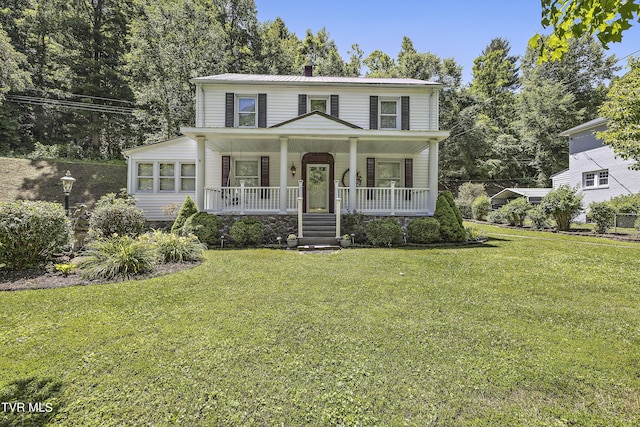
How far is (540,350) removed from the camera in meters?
3.04

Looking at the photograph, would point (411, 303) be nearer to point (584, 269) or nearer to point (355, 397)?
point (355, 397)

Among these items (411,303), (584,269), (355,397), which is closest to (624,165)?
(584,269)

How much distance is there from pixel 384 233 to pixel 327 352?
22.8 ft

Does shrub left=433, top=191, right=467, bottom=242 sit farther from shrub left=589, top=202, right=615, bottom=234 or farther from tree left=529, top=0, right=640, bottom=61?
tree left=529, top=0, right=640, bottom=61

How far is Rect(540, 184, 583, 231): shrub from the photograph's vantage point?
A: 43.6 feet

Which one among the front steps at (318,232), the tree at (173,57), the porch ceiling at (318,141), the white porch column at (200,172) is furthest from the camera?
the tree at (173,57)

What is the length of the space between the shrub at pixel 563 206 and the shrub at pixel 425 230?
8024 mm

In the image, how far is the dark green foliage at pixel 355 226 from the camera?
405 inches

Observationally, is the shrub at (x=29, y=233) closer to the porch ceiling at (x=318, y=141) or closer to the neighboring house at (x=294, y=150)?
the porch ceiling at (x=318, y=141)

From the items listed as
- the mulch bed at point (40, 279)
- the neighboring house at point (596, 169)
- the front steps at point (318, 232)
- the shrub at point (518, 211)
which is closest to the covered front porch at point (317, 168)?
the front steps at point (318, 232)

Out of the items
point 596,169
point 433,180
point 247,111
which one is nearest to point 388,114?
point 433,180

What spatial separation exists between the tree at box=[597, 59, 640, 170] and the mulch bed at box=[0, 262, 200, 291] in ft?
50.1

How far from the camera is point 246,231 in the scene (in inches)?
384

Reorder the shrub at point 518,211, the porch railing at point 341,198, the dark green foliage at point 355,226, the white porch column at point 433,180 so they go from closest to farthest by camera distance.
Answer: the dark green foliage at point 355,226, the porch railing at point 341,198, the white porch column at point 433,180, the shrub at point 518,211
